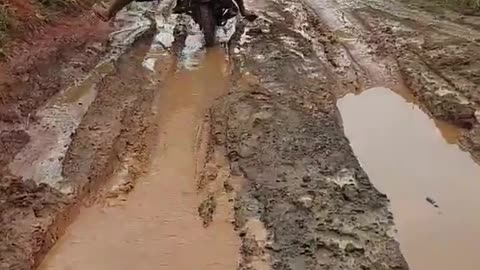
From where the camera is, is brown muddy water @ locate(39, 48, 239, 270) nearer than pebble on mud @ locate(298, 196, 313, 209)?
Yes

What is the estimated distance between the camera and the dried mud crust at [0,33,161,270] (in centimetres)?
687

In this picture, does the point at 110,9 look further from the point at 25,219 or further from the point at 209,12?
the point at 25,219

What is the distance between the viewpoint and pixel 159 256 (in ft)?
22.3

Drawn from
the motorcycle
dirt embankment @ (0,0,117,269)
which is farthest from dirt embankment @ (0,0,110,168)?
the motorcycle

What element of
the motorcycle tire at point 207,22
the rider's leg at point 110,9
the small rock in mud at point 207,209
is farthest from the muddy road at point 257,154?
the rider's leg at point 110,9

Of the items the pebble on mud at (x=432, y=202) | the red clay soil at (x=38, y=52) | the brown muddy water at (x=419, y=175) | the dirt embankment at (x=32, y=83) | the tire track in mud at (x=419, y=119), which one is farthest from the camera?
the red clay soil at (x=38, y=52)

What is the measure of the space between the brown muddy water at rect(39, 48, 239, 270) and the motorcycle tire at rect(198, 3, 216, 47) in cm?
322

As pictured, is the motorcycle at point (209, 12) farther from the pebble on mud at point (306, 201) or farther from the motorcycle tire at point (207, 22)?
the pebble on mud at point (306, 201)

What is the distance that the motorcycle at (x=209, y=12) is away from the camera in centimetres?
1171

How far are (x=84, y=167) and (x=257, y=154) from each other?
78.3 inches

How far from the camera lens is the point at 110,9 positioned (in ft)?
41.0

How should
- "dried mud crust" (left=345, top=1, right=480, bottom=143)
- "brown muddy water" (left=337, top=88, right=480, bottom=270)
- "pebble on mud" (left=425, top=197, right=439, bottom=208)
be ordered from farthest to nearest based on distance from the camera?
"dried mud crust" (left=345, top=1, right=480, bottom=143) < "pebble on mud" (left=425, top=197, right=439, bottom=208) < "brown muddy water" (left=337, top=88, right=480, bottom=270)

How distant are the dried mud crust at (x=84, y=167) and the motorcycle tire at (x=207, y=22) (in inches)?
54.1

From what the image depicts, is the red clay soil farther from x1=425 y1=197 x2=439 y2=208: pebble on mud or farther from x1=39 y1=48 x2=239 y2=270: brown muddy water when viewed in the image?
x1=425 y1=197 x2=439 y2=208: pebble on mud
